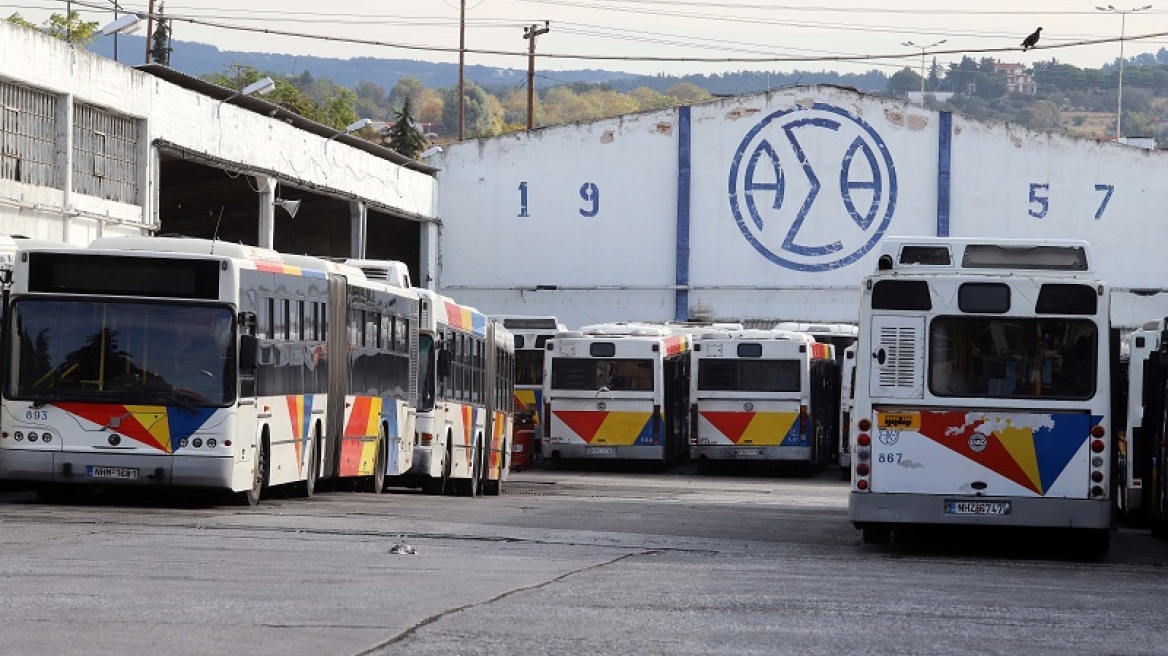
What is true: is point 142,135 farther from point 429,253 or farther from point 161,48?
point 161,48

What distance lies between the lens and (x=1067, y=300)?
18.8 metres

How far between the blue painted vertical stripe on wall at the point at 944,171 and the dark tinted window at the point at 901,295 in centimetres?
4364

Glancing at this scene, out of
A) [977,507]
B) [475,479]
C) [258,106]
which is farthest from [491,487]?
[977,507]

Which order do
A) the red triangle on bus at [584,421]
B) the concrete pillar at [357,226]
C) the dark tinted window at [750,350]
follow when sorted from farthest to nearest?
the concrete pillar at [357,226]
the dark tinted window at [750,350]
the red triangle on bus at [584,421]

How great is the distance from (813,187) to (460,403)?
3306cm

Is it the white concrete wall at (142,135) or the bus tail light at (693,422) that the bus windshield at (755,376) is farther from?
the white concrete wall at (142,135)

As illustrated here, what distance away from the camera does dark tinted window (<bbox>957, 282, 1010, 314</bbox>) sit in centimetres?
1888

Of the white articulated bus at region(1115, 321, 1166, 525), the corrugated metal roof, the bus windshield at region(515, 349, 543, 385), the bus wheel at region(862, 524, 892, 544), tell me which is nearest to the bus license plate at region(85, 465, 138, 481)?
the bus wheel at region(862, 524, 892, 544)

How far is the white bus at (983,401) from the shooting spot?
18.6m

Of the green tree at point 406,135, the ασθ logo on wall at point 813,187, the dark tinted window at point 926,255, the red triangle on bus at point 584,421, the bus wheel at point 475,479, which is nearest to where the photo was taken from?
the dark tinted window at point 926,255

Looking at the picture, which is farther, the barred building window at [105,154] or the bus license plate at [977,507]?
the barred building window at [105,154]

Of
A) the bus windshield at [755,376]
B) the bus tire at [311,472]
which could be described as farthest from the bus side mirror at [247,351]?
the bus windshield at [755,376]

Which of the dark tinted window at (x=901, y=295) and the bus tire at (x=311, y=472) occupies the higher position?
the dark tinted window at (x=901, y=295)

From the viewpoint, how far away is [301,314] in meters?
24.0
